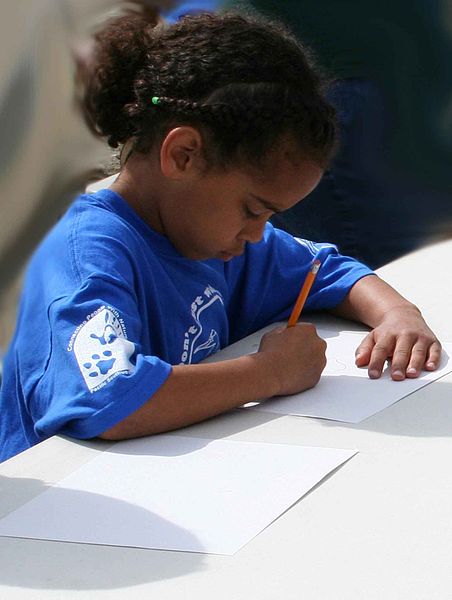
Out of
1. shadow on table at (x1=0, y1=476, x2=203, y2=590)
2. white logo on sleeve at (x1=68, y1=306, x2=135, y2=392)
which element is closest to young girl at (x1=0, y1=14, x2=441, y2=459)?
white logo on sleeve at (x1=68, y1=306, x2=135, y2=392)

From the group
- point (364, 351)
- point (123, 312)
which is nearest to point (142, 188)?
point (123, 312)

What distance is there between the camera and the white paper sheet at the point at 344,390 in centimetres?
95

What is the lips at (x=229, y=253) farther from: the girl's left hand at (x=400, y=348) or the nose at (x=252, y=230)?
the girl's left hand at (x=400, y=348)

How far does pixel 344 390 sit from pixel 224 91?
35 cm

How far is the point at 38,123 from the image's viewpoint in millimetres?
273

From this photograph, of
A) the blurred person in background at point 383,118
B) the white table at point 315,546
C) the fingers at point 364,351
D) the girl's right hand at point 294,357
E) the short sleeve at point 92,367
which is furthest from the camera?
the blurred person in background at point 383,118

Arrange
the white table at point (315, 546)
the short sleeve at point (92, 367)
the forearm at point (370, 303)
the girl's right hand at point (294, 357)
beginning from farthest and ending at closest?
the forearm at point (370, 303) < the girl's right hand at point (294, 357) < the short sleeve at point (92, 367) < the white table at point (315, 546)

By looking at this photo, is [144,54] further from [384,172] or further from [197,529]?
[384,172]

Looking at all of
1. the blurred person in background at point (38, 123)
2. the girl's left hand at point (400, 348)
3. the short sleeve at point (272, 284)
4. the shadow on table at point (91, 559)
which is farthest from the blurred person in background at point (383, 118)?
the blurred person in background at point (38, 123)

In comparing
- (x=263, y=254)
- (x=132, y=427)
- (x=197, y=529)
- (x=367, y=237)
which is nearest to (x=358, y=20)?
(x=367, y=237)

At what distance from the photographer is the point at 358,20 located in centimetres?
168

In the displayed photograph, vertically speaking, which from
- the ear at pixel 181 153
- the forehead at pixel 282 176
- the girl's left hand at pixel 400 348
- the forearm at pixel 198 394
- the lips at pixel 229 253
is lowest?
the girl's left hand at pixel 400 348

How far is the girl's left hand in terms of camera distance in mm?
1076

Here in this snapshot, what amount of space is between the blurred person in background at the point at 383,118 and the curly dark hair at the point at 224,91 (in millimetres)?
572
